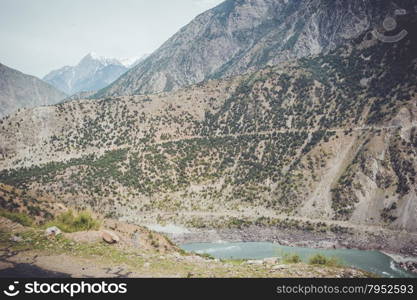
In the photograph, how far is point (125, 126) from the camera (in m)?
108

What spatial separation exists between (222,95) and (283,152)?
42912mm

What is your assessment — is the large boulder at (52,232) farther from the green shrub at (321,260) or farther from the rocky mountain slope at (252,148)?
the rocky mountain slope at (252,148)

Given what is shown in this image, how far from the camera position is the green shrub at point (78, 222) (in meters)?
16.2

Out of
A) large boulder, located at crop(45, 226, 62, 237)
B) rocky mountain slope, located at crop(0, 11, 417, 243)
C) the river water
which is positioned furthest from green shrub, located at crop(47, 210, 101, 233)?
rocky mountain slope, located at crop(0, 11, 417, 243)

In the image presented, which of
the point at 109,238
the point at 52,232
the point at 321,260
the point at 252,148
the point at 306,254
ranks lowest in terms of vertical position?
the point at 306,254

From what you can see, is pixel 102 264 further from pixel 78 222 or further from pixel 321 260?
pixel 321 260

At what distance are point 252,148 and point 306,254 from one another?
1655 inches

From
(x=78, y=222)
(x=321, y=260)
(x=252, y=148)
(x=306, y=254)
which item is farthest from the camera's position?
(x=252, y=148)

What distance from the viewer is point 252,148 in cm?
9025

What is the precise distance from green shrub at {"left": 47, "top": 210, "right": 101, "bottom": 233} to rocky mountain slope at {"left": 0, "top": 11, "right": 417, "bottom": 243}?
174 feet

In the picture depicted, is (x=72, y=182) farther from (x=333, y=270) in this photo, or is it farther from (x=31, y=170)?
(x=333, y=270)

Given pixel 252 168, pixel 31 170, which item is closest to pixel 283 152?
pixel 252 168

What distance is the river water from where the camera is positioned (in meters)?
45.9

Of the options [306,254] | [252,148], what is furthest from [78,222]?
[252,148]
